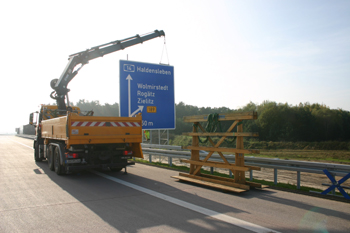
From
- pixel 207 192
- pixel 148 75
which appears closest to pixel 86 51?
pixel 148 75

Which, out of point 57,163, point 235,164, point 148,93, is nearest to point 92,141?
point 57,163

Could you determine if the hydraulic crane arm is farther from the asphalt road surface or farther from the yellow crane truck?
the asphalt road surface

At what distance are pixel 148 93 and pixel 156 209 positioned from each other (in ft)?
34.0

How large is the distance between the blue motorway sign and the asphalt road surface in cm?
697

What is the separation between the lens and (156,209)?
560 cm

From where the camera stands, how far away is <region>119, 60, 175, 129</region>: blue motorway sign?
581 inches

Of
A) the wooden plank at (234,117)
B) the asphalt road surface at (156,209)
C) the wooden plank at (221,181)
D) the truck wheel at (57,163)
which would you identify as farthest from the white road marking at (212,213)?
the truck wheel at (57,163)

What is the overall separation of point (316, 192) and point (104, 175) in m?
6.79

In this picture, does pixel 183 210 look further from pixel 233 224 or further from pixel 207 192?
pixel 207 192

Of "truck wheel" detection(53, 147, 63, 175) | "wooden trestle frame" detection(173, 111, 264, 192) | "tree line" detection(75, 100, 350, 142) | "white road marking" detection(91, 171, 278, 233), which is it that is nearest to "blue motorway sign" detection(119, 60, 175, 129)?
"truck wheel" detection(53, 147, 63, 175)

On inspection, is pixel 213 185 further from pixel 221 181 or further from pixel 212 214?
pixel 212 214

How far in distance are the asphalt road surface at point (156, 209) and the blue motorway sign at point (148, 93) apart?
6973mm

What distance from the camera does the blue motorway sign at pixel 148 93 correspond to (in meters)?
14.8

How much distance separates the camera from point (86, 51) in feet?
45.9
